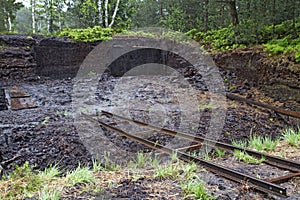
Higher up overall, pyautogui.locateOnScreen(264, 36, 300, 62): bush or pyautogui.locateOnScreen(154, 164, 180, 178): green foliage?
pyautogui.locateOnScreen(264, 36, 300, 62): bush

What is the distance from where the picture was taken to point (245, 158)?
185 inches

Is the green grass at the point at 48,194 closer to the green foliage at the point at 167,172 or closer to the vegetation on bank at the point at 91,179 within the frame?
the vegetation on bank at the point at 91,179

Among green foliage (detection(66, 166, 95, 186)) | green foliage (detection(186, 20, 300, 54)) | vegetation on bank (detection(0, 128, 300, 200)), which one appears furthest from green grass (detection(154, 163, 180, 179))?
green foliage (detection(186, 20, 300, 54))

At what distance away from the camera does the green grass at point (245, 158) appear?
4523 mm

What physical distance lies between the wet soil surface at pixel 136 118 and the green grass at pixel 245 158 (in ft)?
0.43

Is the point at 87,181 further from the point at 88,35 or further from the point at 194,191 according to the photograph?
the point at 88,35

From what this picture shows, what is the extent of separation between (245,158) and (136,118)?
4.00 m

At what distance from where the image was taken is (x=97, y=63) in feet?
56.3

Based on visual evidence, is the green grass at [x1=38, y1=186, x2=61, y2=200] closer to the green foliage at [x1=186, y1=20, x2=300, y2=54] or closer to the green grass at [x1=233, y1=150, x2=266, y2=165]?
the green grass at [x1=233, y1=150, x2=266, y2=165]

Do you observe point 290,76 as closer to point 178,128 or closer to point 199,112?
point 199,112

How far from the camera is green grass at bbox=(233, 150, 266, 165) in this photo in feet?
14.8

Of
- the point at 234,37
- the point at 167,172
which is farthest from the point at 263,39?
the point at 167,172

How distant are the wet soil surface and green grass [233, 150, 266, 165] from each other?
131mm

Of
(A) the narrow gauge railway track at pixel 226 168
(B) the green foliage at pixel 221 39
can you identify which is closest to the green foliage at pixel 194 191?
(A) the narrow gauge railway track at pixel 226 168
